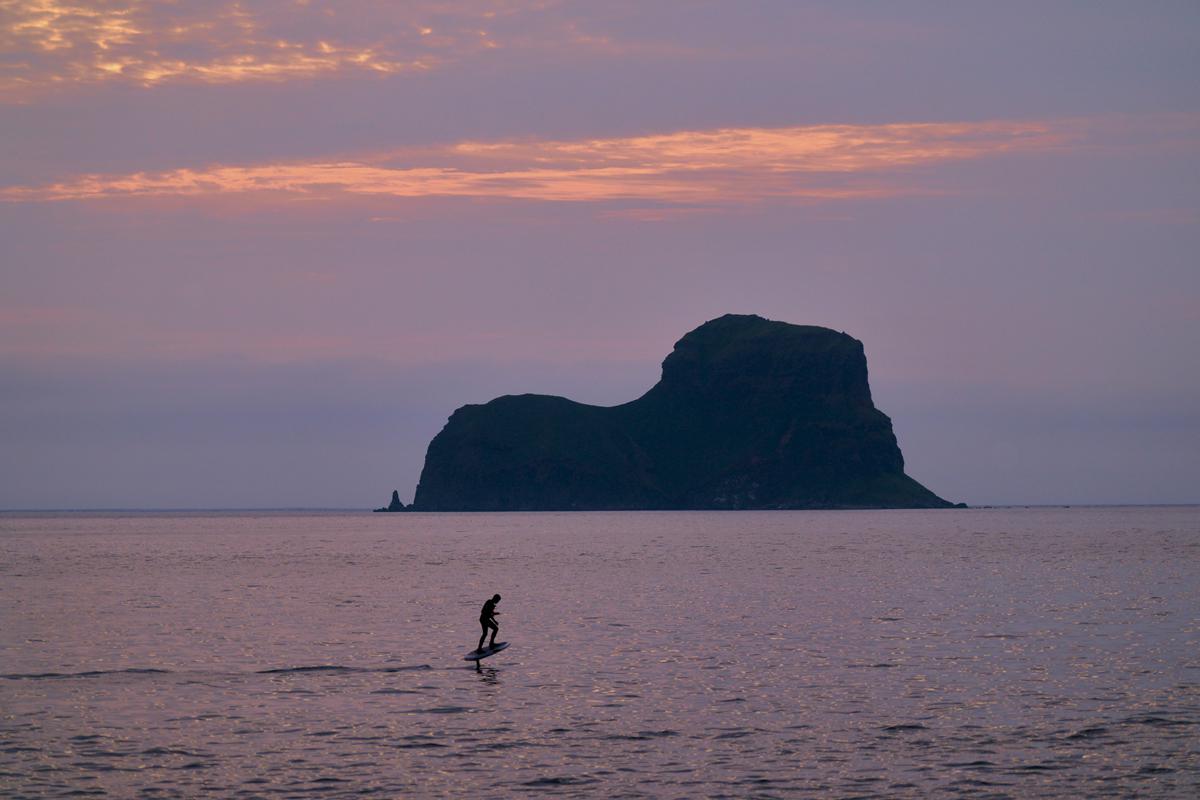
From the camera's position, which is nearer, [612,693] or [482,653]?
[612,693]

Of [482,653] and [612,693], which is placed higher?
[482,653]

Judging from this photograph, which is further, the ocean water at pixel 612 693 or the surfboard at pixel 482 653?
the surfboard at pixel 482 653

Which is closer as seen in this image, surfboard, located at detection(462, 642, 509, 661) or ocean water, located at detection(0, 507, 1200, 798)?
ocean water, located at detection(0, 507, 1200, 798)

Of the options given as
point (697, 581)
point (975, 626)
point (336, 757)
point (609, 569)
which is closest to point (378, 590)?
point (697, 581)

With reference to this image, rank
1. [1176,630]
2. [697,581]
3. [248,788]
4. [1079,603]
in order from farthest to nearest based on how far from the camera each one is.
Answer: [697,581]
[1079,603]
[1176,630]
[248,788]

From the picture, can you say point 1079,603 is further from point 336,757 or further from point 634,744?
point 336,757

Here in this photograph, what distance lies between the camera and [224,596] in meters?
84.4

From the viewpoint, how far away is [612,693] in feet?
132

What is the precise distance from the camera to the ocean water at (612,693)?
95.5ft

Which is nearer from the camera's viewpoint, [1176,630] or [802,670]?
[802,670]

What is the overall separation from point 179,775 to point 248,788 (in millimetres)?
2320

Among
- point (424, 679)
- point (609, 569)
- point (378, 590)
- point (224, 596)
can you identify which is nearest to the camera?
point (424, 679)

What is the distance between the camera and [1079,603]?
7431cm

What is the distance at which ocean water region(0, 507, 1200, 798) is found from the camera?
95.5 feet
